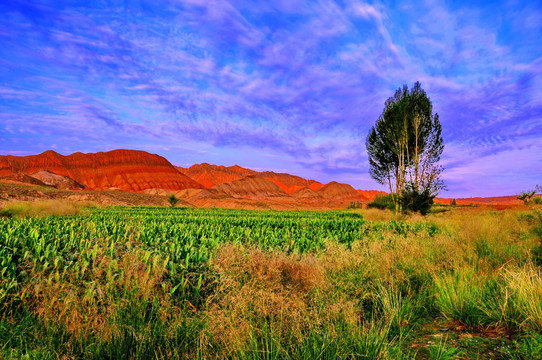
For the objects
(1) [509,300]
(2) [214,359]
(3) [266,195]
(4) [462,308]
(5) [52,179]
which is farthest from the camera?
(3) [266,195]

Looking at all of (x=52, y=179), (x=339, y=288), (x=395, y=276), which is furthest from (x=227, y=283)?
(x=52, y=179)

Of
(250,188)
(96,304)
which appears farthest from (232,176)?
(96,304)

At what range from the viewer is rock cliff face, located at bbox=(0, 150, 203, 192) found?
11269 centimetres

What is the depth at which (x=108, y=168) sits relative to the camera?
119m

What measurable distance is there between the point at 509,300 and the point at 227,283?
170 inches

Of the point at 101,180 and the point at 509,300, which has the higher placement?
the point at 101,180

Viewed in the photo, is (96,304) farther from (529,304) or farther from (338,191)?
(338,191)

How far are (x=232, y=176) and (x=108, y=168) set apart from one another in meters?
60.7

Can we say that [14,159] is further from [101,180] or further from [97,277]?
[97,277]

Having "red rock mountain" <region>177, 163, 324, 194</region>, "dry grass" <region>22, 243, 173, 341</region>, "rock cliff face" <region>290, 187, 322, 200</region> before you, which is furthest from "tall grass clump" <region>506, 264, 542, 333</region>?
"red rock mountain" <region>177, 163, 324, 194</region>

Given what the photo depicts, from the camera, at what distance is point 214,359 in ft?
9.96

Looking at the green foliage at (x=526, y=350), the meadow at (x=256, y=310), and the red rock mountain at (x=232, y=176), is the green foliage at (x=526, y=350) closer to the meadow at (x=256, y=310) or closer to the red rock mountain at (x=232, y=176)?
the meadow at (x=256, y=310)

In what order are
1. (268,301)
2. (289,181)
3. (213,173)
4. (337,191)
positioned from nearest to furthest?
(268,301) < (337,191) < (213,173) < (289,181)

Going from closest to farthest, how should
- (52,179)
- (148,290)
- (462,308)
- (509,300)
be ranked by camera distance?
(148,290) → (509,300) → (462,308) → (52,179)
